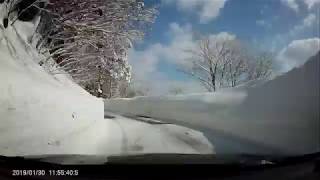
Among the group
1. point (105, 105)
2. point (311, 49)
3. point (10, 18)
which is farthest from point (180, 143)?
point (10, 18)

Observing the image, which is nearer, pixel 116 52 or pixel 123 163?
pixel 123 163

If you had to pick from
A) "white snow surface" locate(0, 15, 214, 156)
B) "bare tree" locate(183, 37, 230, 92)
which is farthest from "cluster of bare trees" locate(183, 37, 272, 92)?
"white snow surface" locate(0, 15, 214, 156)

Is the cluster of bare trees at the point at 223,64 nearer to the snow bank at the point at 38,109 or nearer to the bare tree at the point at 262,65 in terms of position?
the bare tree at the point at 262,65

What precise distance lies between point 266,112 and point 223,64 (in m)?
0.33

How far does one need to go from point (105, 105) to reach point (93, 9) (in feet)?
1.64

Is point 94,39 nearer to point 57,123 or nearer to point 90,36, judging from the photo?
point 90,36

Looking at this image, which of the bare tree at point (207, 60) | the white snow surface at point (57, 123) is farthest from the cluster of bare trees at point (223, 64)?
the white snow surface at point (57, 123)

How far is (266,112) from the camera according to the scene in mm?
2156

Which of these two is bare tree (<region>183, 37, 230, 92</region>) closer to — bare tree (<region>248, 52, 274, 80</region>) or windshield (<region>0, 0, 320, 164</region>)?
windshield (<region>0, 0, 320, 164</region>)

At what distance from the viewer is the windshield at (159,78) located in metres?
2.13

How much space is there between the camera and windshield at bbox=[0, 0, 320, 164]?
6.98 feet

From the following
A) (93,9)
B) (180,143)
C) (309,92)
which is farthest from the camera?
(93,9)

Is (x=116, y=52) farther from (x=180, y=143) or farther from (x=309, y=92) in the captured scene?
(x=309, y=92)

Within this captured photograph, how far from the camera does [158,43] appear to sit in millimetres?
2273
